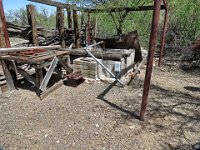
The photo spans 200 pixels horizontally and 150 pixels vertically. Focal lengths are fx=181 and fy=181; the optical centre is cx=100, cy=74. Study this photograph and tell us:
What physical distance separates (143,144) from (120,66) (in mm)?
2566

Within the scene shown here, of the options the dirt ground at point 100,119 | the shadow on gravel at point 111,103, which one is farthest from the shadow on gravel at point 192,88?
the shadow on gravel at point 111,103

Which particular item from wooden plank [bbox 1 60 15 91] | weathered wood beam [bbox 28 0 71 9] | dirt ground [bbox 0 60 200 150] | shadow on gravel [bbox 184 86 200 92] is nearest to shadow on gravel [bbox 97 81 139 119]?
dirt ground [bbox 0 60 200 150]

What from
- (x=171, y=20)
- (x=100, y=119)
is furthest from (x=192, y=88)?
(x=171, y=20)

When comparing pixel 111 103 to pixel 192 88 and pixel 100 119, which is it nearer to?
pixel 100 119

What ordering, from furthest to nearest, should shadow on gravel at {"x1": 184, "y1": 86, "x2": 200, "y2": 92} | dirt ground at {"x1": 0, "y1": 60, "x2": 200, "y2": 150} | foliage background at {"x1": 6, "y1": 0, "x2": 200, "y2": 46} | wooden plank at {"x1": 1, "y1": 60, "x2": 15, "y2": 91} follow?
1. foliage background at {"x1": 6, "y1": 0, "x2": 200, "y2": 46}
2. shadow on gravel at {"x1": 184, "y1": 86, "x2": 200, "y2": 92}
3. wooden plank at {"x1": 1, "y1": 60, "x2": 15, "y2": 91}
4. dirt ground at {"x1": 0, "y1": 60, "x2": 200, "y2": 150}

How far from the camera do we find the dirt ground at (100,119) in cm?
258

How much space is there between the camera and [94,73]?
15.8 ft

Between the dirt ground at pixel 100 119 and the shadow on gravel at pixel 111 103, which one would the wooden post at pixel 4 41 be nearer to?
the dirt ground at pixel 100 119

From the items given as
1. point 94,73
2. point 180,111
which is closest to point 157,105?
point 180,111

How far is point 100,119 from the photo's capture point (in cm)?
314

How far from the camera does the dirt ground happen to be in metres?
2.58

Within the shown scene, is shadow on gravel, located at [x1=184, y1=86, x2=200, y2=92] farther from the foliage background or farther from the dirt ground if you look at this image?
the foliage background

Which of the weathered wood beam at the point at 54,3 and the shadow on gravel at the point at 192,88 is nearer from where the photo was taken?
the shadow on gravel at the point at 192,88

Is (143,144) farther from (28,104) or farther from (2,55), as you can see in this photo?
(2,55)
